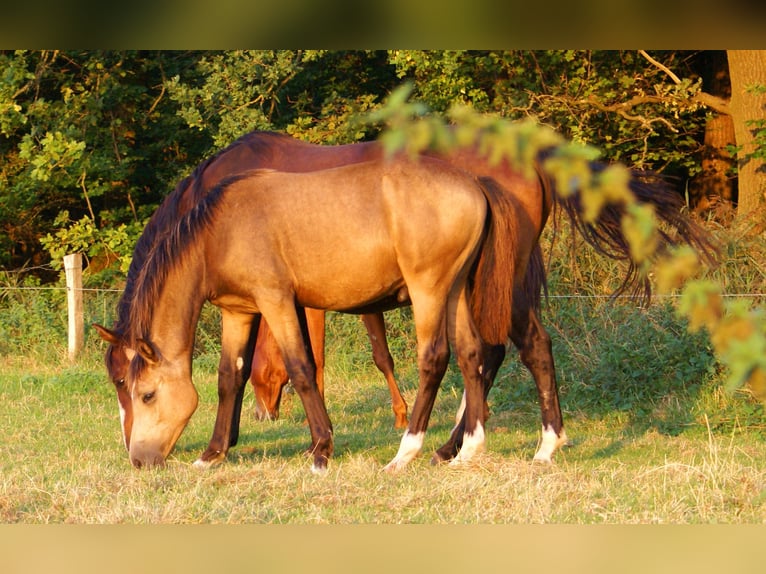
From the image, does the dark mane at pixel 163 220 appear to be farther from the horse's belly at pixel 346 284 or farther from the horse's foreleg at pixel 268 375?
the horse's foreleg at pixel 268 375

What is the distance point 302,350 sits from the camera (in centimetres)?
597

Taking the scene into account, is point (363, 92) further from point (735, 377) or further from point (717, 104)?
point (735, 377)

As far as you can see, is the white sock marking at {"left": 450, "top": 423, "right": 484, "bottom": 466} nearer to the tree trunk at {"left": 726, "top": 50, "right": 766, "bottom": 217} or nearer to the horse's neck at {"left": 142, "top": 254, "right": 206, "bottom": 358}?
the horse's neck at {"left": 142, "top": 254, "right": 206, "bottom": 358}

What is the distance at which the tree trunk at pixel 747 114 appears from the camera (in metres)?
10.8

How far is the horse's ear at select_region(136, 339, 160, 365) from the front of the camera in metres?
5.80

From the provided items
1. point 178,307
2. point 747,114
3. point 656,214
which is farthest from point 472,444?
point 747,114

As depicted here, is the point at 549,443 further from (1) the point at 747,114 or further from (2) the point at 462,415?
(1) the point at 747,114

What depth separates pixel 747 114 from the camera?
11180 millimetres

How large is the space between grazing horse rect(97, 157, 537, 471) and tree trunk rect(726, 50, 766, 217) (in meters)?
5.94

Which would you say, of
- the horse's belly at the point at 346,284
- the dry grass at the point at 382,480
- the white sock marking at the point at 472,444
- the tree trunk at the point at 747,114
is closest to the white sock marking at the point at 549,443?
the dry grass at the point at 382,480

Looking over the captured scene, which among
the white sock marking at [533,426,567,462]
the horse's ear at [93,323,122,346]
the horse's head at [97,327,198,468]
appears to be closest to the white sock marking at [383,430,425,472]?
the white sock marking at [533,426,567,462]

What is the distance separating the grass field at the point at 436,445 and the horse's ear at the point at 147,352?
2.13 feet

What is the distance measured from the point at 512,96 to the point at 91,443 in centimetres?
788

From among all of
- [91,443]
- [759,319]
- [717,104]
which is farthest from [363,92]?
[759,319]
